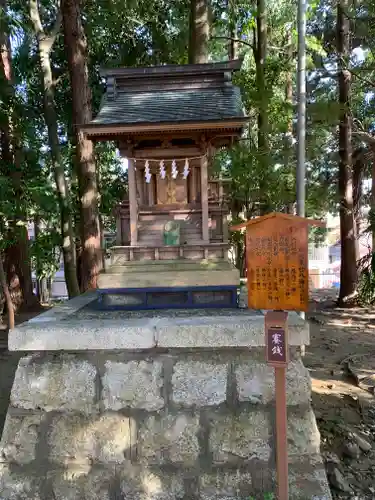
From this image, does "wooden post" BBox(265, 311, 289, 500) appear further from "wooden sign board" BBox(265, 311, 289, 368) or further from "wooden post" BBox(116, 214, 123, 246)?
"wooden post" BBox(116, 214, 123, 246)

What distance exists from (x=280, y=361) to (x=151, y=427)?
1409mm

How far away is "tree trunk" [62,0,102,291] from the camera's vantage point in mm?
7635

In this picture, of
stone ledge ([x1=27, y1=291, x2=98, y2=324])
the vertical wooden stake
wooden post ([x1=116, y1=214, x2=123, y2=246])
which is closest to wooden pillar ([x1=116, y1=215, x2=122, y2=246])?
wooden post ([x1=116, y1=214, x2=123, y2=246])

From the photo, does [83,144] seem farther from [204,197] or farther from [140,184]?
[204,197]

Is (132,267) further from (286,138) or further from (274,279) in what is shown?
(286,138)

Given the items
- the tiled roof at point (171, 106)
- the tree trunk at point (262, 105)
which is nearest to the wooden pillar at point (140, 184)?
the tiled roof at point (171, 106)

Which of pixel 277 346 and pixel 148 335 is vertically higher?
pixel 277 346

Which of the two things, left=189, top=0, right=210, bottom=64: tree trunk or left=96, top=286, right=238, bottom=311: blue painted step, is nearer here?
left=96, top=286, right=238, bottom=311: blue painted step

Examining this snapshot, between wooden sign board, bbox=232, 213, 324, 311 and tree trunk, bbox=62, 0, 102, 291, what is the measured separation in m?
5.54

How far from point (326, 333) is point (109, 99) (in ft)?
22.1

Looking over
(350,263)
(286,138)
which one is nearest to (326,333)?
(350,263)

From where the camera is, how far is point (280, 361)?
2.53m

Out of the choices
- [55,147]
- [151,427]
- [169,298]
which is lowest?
[151,427]

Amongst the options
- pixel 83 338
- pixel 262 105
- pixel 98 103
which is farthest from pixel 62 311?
pixel 98 103
